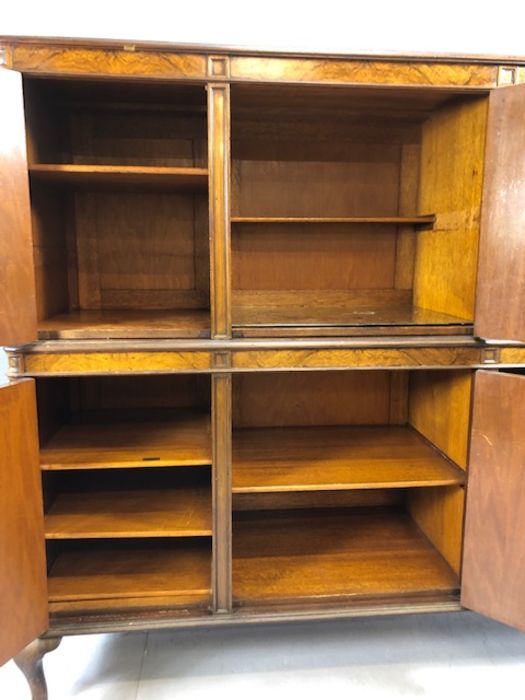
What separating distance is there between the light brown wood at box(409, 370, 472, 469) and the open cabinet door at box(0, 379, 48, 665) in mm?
1310

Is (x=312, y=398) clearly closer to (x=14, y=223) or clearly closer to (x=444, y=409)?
(x=444, y=409)

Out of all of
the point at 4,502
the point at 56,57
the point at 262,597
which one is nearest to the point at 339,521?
the point at 262,597

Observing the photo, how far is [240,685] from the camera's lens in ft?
5.62

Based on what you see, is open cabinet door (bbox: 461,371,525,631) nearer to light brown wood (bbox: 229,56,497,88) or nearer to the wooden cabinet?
the wooden cabinet

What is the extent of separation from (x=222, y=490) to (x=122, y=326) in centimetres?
59

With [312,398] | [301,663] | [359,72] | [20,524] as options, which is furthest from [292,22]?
[301,663]

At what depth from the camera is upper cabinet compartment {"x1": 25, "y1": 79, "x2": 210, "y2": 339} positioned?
174 centimetres

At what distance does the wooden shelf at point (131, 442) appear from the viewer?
1.62 meters

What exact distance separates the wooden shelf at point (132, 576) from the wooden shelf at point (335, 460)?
36cm

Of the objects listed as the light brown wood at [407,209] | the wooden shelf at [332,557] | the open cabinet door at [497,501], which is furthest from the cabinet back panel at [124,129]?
the wooden shelf at [332,557]

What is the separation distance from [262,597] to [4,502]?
0.84 metres

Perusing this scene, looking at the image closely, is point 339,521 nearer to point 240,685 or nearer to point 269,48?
point 240,685

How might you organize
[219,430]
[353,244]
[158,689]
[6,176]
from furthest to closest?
1. [353,244]
2. [158,689]
3. [219,430]
4. [6,176]

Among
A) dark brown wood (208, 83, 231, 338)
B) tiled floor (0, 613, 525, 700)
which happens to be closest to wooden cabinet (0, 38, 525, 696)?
dark brown wood (208, 83, 231, 338)
